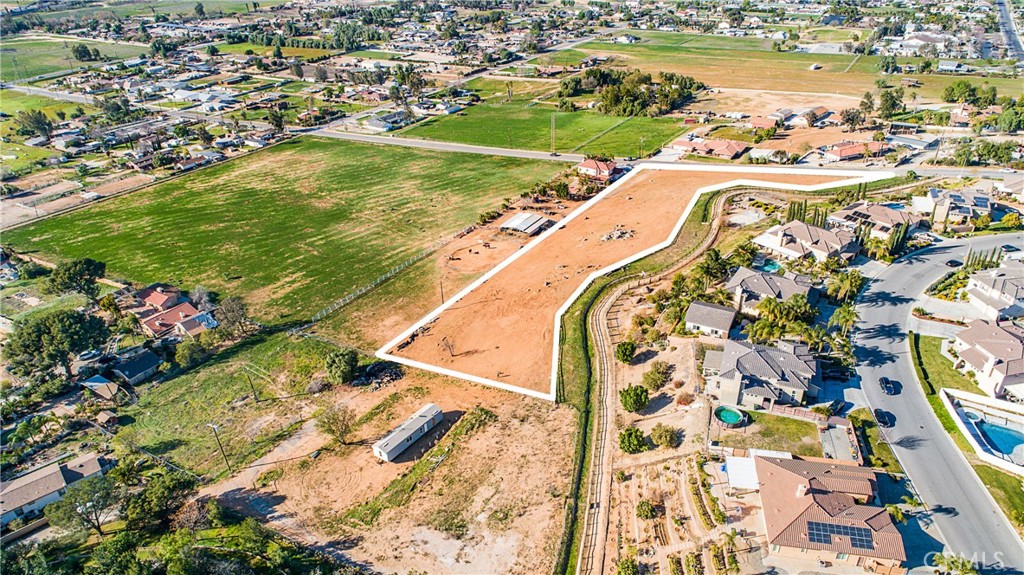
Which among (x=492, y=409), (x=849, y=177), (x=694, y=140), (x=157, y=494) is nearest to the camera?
(x=157, y=494)

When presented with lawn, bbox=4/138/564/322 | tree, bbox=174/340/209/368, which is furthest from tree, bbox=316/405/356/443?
lawn, bbox=4/138/564/322

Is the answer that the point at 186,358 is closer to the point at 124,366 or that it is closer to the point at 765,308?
the point at 124,366

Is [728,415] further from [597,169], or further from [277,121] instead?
[277,121]

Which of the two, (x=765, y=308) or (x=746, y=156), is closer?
(x=765, y=308)

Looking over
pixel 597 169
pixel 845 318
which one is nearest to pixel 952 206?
pixel 845 318

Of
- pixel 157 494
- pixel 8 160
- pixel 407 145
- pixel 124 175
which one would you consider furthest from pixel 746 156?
pixel 8 160

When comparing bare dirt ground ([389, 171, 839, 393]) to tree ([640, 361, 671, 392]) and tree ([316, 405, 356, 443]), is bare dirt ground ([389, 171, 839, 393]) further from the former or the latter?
tree ([316, 405, 356, 443])
